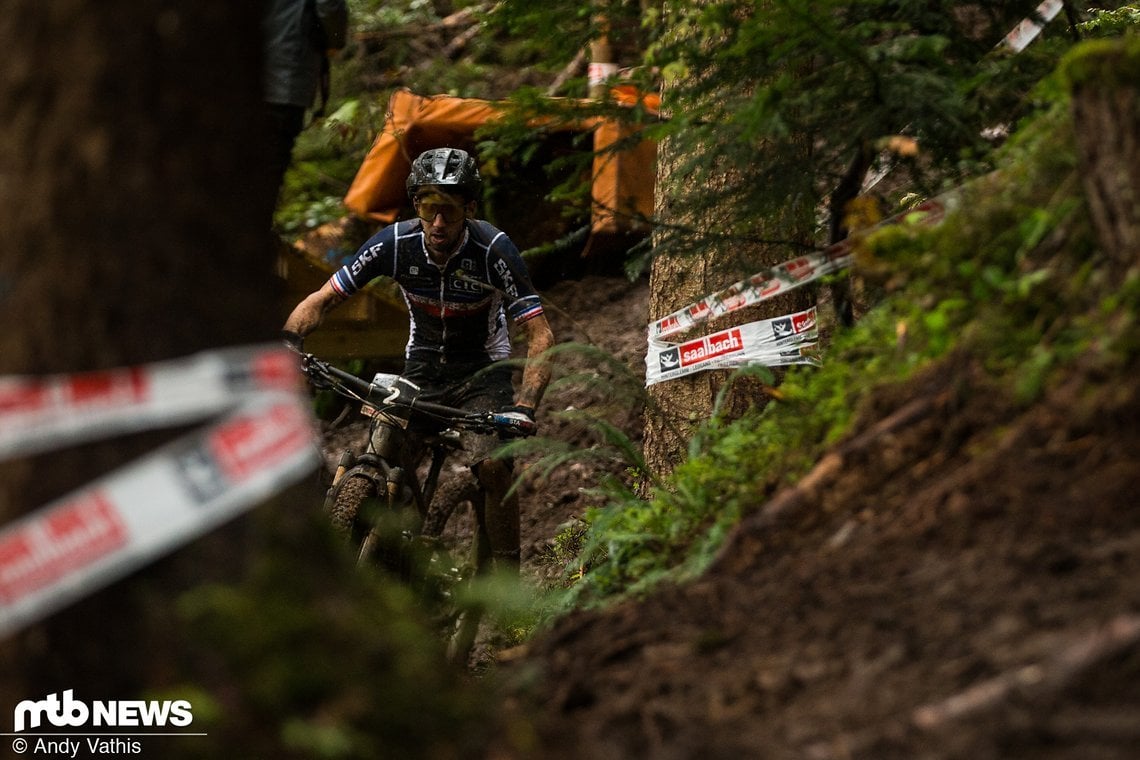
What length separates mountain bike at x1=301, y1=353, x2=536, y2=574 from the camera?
22.3 feet

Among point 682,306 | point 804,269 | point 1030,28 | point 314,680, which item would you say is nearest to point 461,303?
point 682,306

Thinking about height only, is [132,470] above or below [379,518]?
above

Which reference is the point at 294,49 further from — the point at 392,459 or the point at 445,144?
the point at 445,144

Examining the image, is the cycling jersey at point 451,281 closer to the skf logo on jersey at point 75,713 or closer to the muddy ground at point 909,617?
the muddy ground at point 909,617

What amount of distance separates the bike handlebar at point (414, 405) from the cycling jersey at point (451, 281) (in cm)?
67

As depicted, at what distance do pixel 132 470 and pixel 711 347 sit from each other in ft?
15.6

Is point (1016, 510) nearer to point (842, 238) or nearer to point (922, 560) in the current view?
point (922, 560)

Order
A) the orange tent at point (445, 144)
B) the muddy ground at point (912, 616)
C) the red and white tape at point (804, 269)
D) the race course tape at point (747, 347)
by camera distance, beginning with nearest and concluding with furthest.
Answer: the muddy ground at point (912, 616), the red and white tape at point (804, 269), the race course tape at point (747, 347), the orange tent at point (445, 144)

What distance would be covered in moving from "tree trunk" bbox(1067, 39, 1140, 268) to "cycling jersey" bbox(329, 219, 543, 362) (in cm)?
437

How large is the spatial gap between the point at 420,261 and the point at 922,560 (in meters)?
5.05

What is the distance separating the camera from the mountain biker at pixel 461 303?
765 centimetres

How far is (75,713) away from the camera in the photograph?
3033 millimetres

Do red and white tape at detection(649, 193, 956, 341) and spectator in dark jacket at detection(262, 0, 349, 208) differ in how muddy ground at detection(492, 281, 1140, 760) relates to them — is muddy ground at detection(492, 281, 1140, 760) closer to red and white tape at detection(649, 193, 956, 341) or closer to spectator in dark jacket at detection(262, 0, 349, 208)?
red and white tape at detection(649, 193, 956, 341)

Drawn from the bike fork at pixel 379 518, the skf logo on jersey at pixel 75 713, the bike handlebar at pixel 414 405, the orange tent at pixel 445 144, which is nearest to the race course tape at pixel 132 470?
the skf logo on jersey at pixel 75 713
